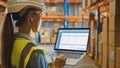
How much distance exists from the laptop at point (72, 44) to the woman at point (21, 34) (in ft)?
1.98

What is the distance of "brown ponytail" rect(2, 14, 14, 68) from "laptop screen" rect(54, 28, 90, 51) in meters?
0.75

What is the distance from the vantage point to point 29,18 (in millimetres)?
1394

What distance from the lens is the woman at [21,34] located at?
1.33m

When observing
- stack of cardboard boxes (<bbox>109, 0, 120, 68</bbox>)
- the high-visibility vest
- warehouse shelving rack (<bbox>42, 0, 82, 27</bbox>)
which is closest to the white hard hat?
the high-visibility vest

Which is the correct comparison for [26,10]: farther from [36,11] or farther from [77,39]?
[77,39]

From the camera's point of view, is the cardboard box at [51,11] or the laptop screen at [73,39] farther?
the cardboard box at [51,11]

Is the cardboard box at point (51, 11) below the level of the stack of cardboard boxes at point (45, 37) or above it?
above

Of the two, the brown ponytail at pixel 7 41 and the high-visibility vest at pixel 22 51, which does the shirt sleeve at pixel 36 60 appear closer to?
the high-visibility vest at pixel 22 51

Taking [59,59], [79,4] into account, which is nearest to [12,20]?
[59,59]

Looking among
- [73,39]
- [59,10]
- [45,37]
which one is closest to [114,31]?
[73,39]

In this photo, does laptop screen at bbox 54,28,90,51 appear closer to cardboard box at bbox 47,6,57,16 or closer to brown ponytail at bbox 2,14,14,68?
brown ponytail at bbox 2,14,14,68

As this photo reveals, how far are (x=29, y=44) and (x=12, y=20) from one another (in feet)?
0.62

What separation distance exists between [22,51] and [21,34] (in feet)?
0.38

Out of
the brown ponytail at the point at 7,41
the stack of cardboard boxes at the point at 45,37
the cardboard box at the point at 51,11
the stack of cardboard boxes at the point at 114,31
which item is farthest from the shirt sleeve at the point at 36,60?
the cardboard box at the point at 51,11
